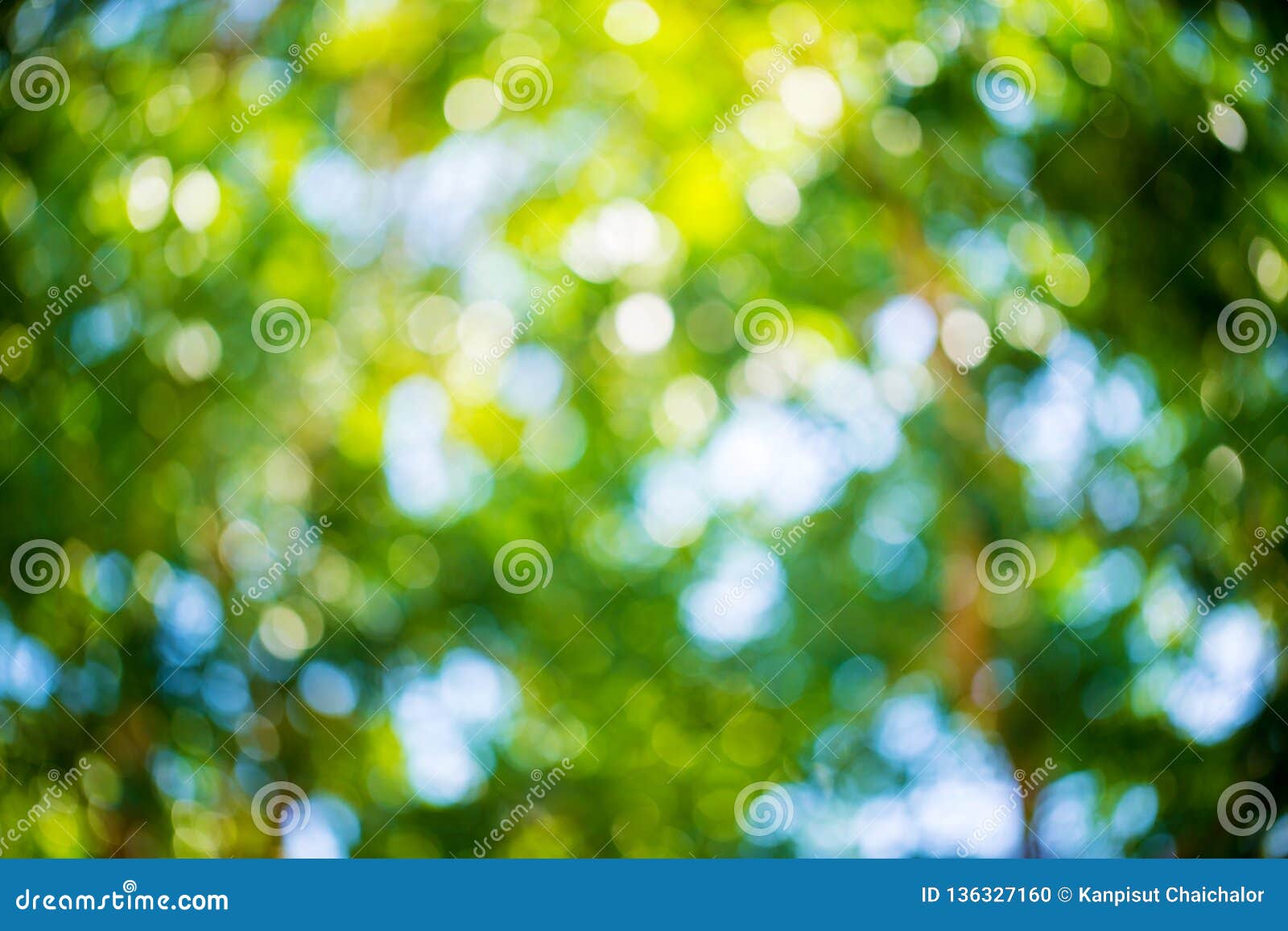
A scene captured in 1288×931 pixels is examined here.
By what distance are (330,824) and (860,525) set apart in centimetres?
83

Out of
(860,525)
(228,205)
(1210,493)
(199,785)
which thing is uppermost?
(1210,493)

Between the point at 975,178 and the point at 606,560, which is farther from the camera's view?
the point at 975,178

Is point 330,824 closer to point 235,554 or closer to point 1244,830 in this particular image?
point 235,554

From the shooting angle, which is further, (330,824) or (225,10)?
(225,10)

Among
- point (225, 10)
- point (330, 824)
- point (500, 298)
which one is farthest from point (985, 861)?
point (225, 10)

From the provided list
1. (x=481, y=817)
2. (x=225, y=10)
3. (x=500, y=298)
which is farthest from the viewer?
(x=225, y=10)

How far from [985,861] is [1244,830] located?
379 millimetres

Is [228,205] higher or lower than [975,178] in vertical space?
lower

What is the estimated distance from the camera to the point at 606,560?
4.53 feet

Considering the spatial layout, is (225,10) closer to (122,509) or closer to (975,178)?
(122,509)

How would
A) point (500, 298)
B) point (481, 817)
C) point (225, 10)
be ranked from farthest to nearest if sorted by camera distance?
point (225, 10), point (500, 298), point (481, 817)

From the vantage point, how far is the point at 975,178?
148 centimetres

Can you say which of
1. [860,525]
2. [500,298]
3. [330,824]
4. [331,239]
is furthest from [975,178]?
[330,824]

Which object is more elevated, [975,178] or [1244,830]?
[975,178]
